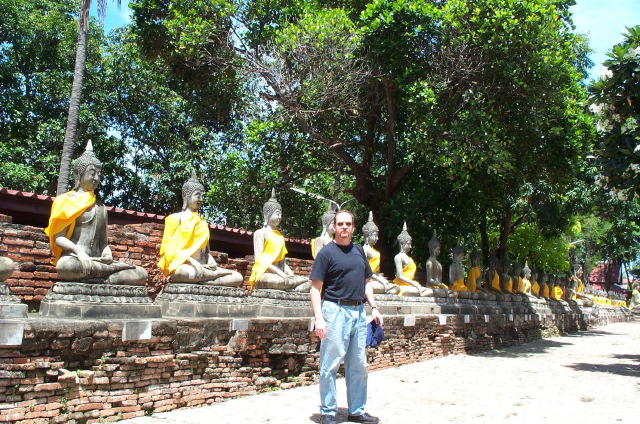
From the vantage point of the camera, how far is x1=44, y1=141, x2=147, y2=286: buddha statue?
17.8 ft

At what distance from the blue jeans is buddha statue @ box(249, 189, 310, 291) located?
257 centimetres

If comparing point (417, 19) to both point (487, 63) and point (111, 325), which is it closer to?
point (487, 63)

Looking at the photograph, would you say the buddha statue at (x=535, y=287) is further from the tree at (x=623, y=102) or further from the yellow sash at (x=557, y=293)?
the tree at (x=623, y=102)

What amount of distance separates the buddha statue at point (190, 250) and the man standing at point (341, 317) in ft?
6.44

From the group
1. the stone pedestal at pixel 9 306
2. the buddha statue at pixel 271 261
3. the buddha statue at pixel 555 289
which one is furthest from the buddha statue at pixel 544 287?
the stone pedestal at pixel 9 306

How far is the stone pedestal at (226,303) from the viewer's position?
257 inches

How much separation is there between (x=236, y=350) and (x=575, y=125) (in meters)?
11.5

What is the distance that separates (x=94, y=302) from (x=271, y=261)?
295 cm

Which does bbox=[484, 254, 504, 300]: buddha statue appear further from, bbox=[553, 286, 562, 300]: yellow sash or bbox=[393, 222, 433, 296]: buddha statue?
bbox=[553, 286, 562, 300]: yellow sash

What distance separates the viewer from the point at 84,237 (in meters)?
5.66

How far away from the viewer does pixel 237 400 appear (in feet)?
21.1

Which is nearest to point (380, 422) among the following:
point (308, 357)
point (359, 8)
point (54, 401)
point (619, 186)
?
point (308, 357)

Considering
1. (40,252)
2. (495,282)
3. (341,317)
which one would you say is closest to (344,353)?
(341,317)

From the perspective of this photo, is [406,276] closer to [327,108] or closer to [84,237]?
[327,108]
